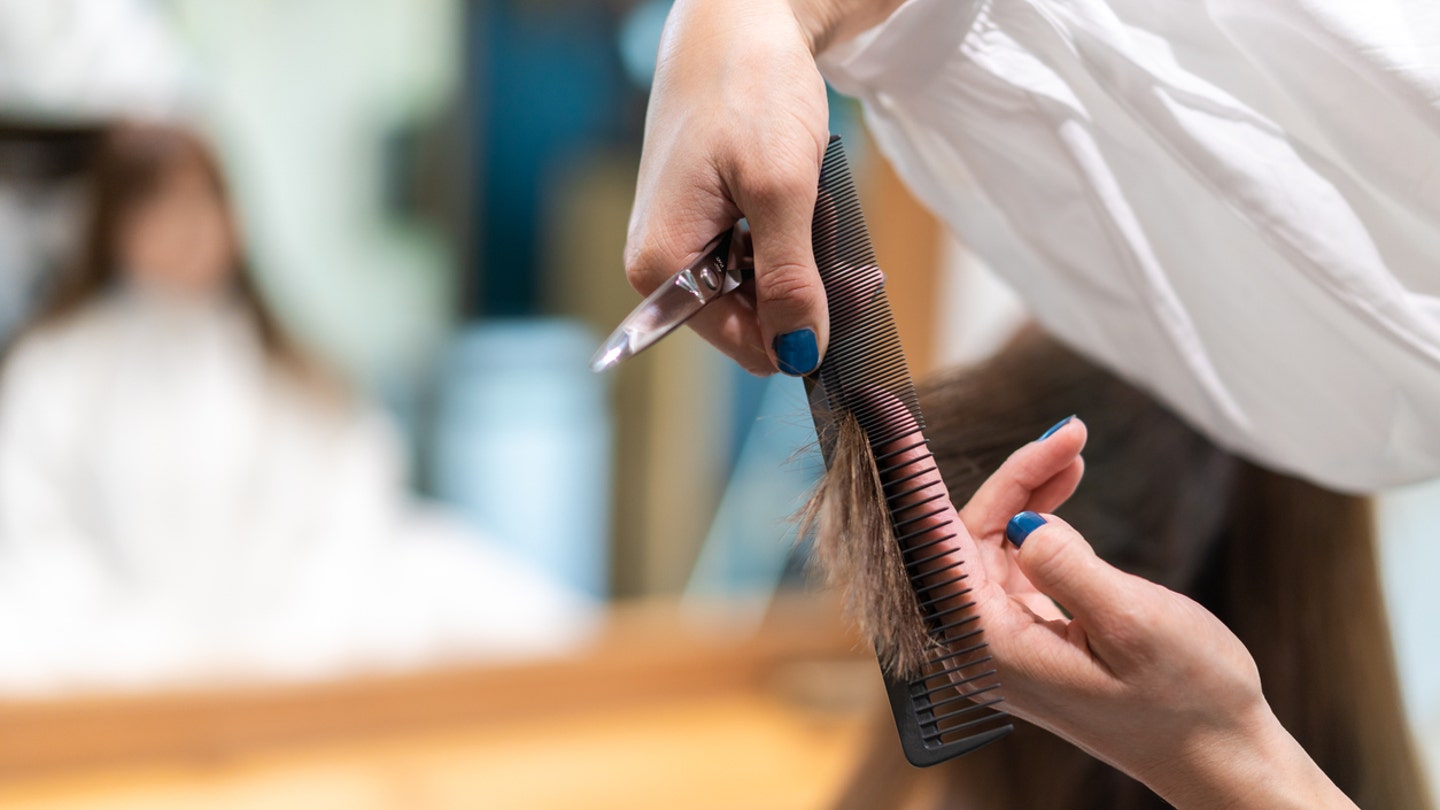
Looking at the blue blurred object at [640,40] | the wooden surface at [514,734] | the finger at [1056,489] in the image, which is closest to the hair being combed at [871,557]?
the finger at [1056,489]

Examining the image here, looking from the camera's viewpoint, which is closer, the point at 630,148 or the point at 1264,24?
the point at 1264,24

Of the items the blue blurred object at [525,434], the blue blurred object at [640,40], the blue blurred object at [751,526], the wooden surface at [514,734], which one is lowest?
the wooden surface at [514,734]

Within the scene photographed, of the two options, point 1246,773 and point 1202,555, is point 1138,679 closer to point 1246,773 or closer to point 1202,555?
point 1246,773

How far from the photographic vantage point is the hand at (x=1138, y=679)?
415 millimetres

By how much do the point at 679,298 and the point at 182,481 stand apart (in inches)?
50.9

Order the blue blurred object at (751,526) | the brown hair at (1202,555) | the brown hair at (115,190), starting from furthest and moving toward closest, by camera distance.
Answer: the blue blurred object at (751,526), the brown hair at (115,190), the brown hair at (1202,555)

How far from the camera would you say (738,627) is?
192 centimetres

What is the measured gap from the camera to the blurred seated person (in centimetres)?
140

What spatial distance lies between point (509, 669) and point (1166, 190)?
1.45m

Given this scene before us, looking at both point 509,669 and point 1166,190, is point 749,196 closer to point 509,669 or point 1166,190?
point 1166,190

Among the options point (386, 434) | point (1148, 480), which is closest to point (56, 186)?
point (386, 434)

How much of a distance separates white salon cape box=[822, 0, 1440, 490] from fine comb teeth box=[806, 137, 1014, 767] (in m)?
0.11

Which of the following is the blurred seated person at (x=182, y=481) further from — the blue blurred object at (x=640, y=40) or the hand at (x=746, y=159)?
the hand at (x=746, y=159)

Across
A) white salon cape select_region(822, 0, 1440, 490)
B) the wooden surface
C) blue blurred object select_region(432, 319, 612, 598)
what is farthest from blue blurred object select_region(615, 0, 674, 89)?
white salon cape select_region(822, 0, 1440, 490)
